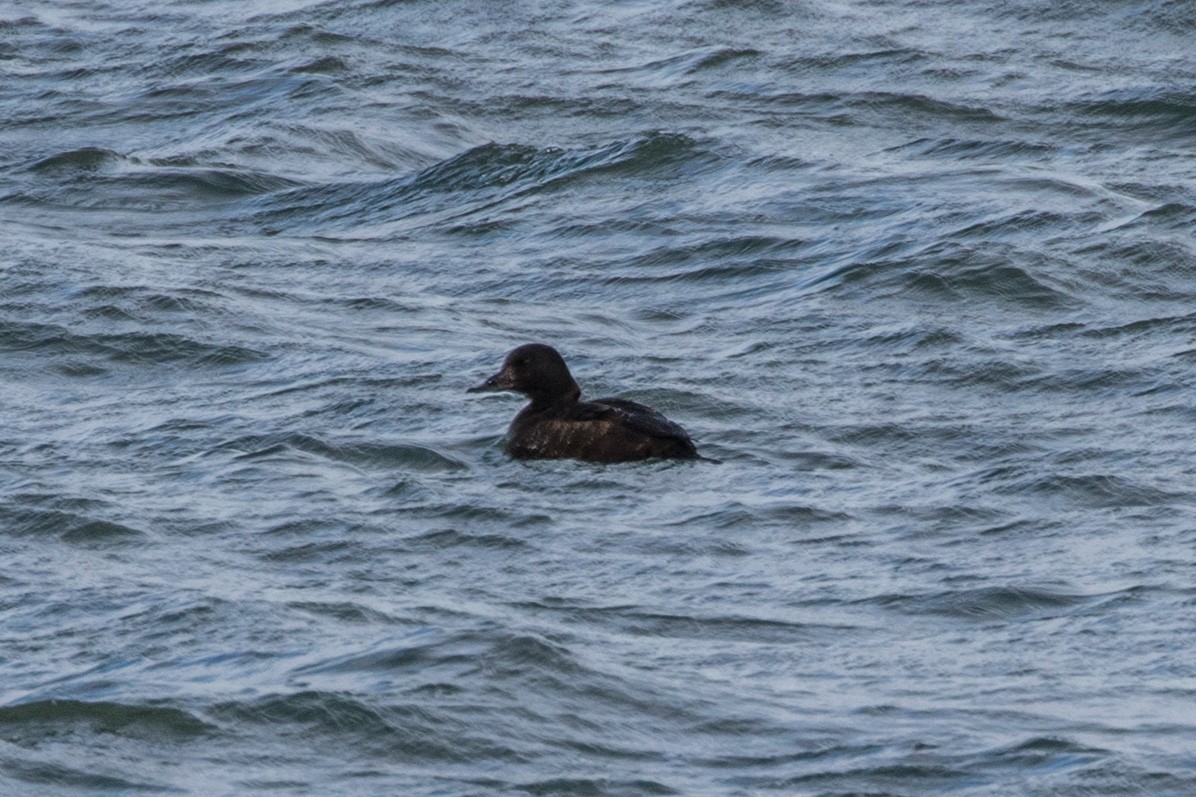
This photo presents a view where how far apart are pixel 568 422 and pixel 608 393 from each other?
117cm

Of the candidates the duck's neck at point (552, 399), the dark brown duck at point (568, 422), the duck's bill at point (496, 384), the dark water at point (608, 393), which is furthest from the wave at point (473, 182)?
the duck's neck at point (552, 399)

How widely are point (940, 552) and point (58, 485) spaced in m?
3.35

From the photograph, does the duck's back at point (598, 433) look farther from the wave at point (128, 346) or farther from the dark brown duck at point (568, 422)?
the wave at point (128, 346)

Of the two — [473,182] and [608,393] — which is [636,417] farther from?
[473,182]

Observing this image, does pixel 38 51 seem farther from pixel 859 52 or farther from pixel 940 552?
pixel 940 552

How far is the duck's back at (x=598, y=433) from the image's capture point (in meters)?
10.5

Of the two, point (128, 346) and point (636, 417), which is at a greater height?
point (636, 417)

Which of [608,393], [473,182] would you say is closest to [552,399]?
[608,393]

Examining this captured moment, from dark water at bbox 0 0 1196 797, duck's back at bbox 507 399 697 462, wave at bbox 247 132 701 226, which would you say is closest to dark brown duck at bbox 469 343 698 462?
duck's back at bbox 507 399 697 462

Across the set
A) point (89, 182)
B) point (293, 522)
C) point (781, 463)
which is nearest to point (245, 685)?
point (293, 522)

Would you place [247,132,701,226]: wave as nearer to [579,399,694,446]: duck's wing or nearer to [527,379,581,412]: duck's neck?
[527,379,581,412]: duck's neck

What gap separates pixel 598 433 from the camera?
35.1 ft

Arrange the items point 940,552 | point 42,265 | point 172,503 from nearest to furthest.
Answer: point 940,552 → point 172,503 → point 42,265

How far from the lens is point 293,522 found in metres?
9.56
